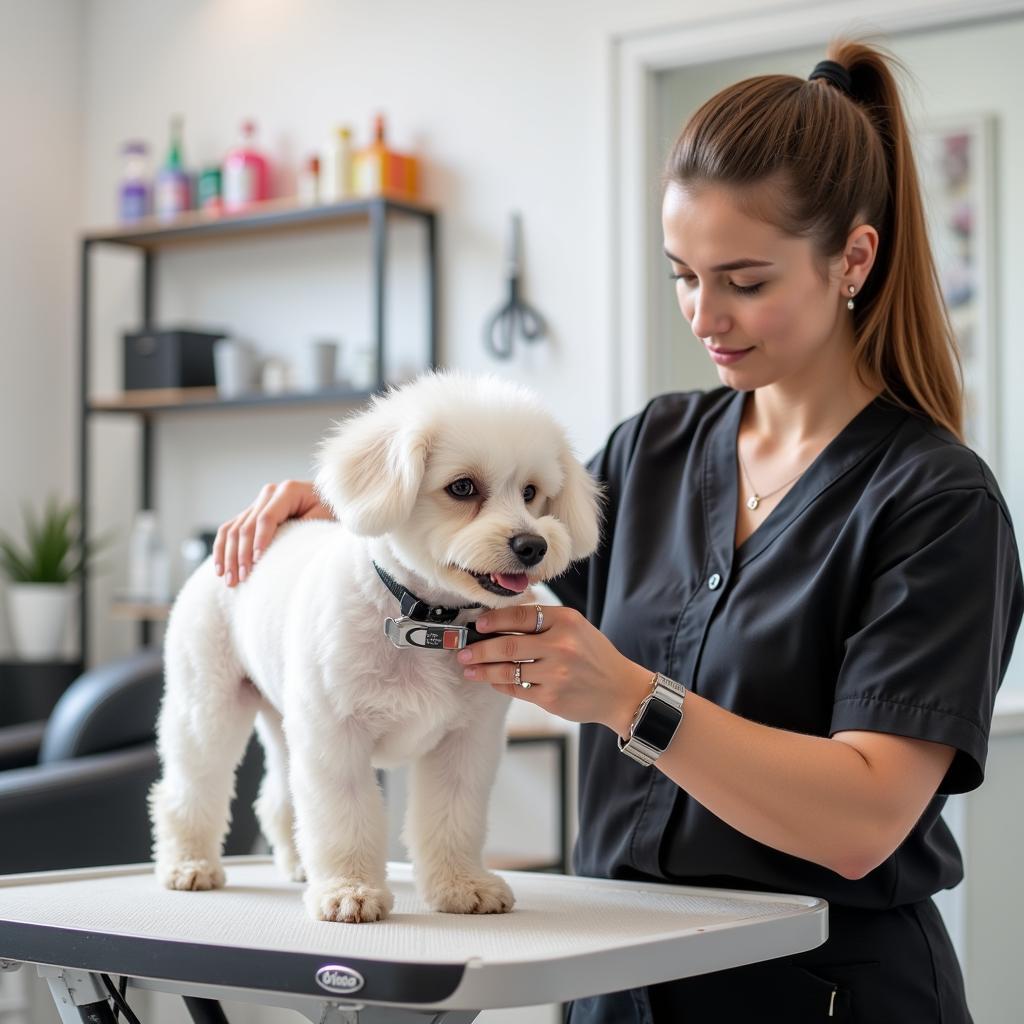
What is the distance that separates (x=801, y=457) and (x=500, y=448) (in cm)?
37

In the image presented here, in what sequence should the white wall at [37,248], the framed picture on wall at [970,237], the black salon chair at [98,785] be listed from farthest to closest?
the white wall at [37,248], the framed picture on wall at [970,237], the black salon chair at [98,785]

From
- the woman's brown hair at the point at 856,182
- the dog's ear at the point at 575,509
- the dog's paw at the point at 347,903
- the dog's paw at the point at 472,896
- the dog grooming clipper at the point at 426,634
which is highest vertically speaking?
the woman's brown hair at the point at 856,182

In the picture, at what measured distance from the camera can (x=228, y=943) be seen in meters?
1.00

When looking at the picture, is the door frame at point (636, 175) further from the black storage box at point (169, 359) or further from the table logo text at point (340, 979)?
the table logo text at point (340, 979)

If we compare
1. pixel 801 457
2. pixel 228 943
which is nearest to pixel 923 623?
pixel 801 457

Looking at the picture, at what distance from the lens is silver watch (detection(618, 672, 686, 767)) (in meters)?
1.13

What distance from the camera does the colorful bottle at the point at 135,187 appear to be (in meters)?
4.39

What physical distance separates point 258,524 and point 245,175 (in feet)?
9.62

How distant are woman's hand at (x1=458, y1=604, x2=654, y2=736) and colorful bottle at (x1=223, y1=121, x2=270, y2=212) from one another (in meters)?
3.25

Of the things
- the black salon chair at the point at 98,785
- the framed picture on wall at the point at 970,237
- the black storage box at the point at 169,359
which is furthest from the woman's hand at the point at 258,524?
the black storage box at the point at 169,359

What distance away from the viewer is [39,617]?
4.30 m

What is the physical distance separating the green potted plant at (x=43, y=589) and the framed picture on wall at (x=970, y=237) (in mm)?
2766

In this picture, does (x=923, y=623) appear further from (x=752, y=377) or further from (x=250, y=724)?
(x=250, y=724)

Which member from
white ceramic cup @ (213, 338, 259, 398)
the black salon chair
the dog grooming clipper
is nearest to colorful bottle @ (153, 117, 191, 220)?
white ceramic cup @ (213, 338, 259, 398)
